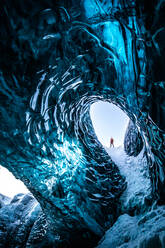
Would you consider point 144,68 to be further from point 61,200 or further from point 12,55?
point 61,200

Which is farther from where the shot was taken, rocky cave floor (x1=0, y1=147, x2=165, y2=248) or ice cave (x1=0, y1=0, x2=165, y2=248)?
rocky cave floor (x1=0, y1=147, x2=165, y2=248)

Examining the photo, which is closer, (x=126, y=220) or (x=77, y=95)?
(x=126, y=220)

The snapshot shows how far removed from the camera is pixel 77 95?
78.2 inches

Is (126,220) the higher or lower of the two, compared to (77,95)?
lower

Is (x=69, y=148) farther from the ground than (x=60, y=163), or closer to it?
farther from the ground

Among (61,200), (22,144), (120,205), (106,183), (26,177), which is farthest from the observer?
(106,183)

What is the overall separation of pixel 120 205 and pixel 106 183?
0.43 meters

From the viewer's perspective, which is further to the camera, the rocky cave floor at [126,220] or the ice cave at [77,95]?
the rocky cave floor at [126,220]

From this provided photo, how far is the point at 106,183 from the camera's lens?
2438 millimetres

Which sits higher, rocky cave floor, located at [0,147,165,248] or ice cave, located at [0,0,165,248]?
ice cave, located at [0,0,165,248]

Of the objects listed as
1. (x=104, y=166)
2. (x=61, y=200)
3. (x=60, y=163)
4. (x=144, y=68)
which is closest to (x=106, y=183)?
(x=104, y=166)

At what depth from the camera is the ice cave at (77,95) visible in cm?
90

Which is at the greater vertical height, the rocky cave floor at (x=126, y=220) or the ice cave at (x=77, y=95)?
the ice cave at (x=77, y=95)

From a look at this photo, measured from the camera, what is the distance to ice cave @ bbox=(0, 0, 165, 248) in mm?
905
